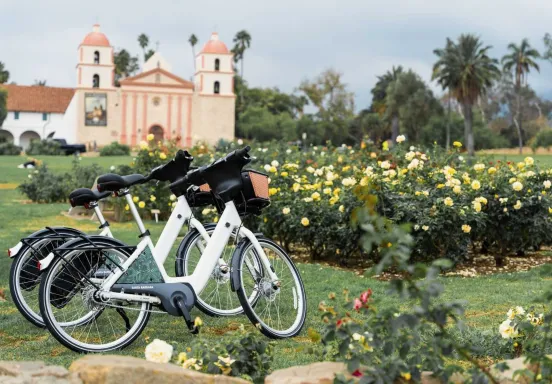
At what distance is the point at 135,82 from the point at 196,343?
245ft

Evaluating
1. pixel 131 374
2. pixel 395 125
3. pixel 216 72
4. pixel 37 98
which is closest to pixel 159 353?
pixel 131 374

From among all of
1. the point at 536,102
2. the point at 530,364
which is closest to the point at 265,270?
the point at 530,364

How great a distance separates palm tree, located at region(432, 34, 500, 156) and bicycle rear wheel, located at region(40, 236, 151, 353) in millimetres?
53715

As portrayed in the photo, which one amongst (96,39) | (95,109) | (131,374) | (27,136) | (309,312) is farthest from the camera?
(27,136)

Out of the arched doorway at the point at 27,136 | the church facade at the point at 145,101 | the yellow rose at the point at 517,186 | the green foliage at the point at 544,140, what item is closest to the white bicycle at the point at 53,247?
the yellow rose at the point at 517,186

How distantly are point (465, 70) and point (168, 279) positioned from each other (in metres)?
54.5

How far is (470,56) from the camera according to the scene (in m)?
58.0

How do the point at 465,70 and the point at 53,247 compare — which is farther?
the point at 465,70

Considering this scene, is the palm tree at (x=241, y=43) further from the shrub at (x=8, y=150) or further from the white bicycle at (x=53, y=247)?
the white bicycle at (x=53, y=247)

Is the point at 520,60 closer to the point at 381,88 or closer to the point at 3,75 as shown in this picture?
the point at 381,88

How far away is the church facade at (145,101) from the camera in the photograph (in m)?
75.3

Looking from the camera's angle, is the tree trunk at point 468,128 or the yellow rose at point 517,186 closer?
the yellow rose at point 517,186

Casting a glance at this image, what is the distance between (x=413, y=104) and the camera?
60250 millimetres

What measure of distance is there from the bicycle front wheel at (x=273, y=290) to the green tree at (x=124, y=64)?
89357 mm
